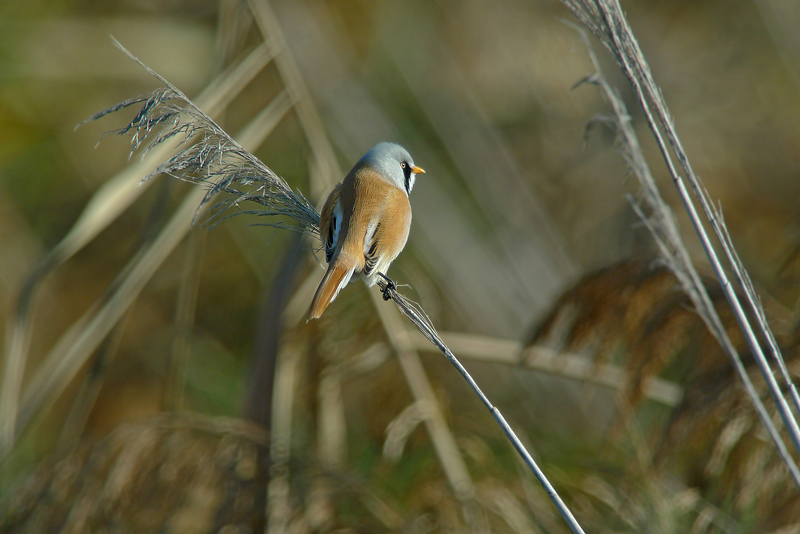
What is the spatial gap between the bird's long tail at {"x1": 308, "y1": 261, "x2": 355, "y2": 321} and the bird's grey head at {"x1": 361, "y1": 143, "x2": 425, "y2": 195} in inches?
17.2

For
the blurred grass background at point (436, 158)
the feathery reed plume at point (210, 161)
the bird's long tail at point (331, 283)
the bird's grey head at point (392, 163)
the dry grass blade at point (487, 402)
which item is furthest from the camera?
the blurred grass background at point (436, 158)

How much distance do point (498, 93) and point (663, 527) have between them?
11.8 feet

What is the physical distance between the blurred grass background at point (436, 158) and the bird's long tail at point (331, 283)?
1.24m

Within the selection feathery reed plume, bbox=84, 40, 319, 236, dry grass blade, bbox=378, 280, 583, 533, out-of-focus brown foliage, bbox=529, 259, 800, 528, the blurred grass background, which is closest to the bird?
feathery reed plume, bbox=84, 40, 319, 236

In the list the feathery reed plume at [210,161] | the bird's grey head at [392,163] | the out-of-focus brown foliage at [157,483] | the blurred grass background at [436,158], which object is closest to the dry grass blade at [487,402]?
the feathery reed plume at [210,161]

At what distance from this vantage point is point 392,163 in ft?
7.34

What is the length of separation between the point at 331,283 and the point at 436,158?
2849mm

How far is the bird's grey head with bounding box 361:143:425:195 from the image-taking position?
85.7 inches

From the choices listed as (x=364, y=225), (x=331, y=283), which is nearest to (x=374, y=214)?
(x=364, y=225)

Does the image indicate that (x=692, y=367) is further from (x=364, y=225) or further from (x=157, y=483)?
(x=157, y=483)

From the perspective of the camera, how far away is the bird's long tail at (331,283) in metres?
1.72

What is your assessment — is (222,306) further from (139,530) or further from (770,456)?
(770,456)

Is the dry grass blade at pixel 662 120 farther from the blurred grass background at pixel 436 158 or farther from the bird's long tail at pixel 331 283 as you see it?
the blurred grass background at pixel 436 158

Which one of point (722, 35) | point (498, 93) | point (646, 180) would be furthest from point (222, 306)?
point (722, 35)
